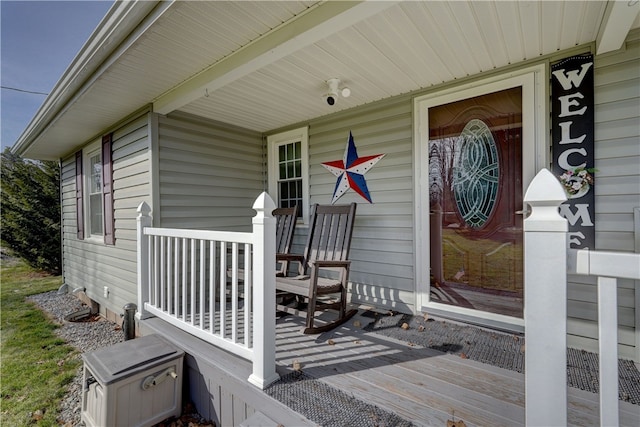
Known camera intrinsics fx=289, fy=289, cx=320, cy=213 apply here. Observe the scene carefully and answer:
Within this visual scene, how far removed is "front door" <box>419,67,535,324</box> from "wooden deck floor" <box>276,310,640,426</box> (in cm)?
85

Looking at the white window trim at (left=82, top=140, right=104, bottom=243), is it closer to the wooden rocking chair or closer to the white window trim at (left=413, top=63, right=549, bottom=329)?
the wooden rocking chair

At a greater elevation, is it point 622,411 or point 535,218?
point 535,218

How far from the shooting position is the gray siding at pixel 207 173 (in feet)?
11.5

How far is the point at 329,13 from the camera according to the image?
1.81m

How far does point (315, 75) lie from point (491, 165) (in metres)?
1.82

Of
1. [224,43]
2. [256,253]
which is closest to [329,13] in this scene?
[224,43]

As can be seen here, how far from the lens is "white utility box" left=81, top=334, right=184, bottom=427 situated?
190cm

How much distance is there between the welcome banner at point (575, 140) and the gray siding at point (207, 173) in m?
3.58

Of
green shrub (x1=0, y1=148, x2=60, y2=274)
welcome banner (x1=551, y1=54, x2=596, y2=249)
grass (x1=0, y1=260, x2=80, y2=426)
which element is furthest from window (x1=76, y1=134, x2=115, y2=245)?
welcome banner (x1=551, y1=54, x2=596, y2=249)

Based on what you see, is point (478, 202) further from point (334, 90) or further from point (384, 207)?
point (334, 90)

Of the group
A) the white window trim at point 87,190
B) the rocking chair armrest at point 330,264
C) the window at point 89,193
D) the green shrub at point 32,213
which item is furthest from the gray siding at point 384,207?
the green shrub at point 32,213

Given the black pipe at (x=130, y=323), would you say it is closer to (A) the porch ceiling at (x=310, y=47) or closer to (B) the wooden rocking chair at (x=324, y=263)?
(B) the wooden rocking chair at (x=324, y=263)

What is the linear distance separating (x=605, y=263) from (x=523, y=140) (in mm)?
1915

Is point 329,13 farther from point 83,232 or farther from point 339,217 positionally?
point 83,232
